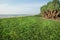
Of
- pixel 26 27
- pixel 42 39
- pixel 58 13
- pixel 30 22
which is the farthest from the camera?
pixel 58 13

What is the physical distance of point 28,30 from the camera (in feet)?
49.2

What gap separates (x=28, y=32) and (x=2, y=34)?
234 centimetres

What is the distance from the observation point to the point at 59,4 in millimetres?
18797

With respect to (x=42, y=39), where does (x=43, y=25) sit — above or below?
above

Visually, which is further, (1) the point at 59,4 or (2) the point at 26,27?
(1) the point at 59,4

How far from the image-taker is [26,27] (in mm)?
15398

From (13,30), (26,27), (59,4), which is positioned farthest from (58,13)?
(13,30)

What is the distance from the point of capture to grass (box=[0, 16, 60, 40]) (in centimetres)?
1424

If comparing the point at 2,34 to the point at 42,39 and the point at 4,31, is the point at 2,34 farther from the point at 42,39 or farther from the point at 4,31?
the point at 42,39

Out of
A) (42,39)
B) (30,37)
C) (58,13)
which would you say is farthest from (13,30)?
(58,13)

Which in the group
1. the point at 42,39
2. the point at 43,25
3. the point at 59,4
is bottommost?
the point at 42,39

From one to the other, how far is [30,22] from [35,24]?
26.1 inches

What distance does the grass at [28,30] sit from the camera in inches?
561

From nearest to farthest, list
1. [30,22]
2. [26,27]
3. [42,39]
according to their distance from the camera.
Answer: [42,39] < [26,27] < [30,22]
